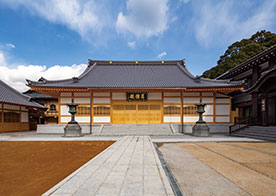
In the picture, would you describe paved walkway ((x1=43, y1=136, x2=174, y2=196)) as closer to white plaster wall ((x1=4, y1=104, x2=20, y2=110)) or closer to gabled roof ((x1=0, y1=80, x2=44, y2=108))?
gabled roof ((x1=0, y1=80, x2=44, y2=108))

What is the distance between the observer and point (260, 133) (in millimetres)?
10086

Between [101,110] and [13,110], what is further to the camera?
[13,110]

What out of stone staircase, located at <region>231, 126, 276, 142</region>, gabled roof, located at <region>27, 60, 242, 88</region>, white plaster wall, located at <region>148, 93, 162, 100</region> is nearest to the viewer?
stone staircase, located at <region>231, 126, 276, 142</region>

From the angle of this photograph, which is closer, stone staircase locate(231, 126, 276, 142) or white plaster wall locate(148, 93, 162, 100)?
stone staircase locate(231, 126, 276, 142)

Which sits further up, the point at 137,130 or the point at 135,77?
the point at 135,77

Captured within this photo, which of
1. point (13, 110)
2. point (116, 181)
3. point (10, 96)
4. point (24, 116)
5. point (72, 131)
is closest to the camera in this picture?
point (116, 181)

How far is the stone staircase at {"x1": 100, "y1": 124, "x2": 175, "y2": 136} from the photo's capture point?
12.0 meters

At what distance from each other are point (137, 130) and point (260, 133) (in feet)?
30.6

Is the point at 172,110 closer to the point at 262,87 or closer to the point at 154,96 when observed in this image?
the point at 154,96

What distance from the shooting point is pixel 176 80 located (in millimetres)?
15156

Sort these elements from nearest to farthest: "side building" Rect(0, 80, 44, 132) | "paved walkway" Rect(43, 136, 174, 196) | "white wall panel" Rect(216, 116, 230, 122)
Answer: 1. "paved walkway" Rect(43, 136, 174, 196)
2. "white wall panel" Rect(216, 116, 230, 122)
3. "side building" Rect(0, 80, 44, 132)

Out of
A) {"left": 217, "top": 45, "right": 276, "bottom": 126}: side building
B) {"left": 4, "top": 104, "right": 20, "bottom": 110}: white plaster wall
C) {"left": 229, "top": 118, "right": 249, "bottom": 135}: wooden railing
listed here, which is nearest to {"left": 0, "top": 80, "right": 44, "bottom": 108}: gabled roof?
{"left": 4, "top": 104, "right": 20, "bottom": 110}: white plaster wall

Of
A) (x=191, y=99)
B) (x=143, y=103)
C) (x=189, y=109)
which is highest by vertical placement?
(x=191, y=99)

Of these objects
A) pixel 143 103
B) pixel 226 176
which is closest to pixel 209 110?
pixel 143 103
